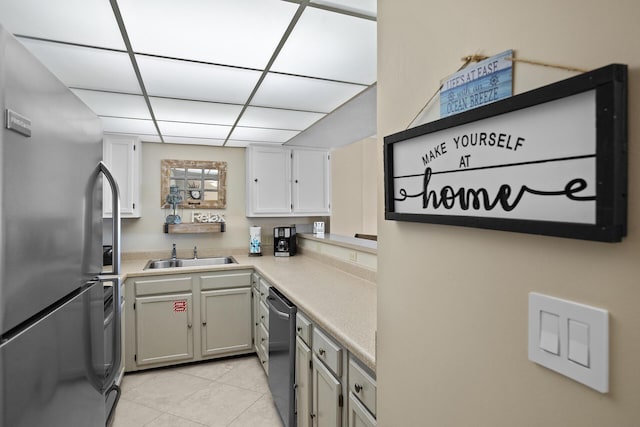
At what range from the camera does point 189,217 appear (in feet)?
12.5

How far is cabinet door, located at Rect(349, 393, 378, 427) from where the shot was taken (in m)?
1.22

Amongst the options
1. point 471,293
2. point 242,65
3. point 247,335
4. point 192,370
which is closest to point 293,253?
point 247,335

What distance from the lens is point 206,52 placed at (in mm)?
1640

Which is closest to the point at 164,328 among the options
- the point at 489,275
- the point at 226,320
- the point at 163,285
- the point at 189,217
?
the point at 163,285

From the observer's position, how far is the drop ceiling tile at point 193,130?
9.67ft

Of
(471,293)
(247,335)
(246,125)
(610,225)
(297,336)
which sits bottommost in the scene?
(247,335)

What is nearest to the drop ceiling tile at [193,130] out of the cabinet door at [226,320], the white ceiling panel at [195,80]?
the white ceiling panel at [195,80]

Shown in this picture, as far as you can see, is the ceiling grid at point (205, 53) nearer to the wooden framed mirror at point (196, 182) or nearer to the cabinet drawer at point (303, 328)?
the wooden framed mirror at point (196, 182)

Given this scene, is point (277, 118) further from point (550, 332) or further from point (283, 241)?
point (550, 332)

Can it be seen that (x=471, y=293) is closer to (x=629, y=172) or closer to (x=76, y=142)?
(x=629, y=172)

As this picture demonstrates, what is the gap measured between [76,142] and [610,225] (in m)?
1.30

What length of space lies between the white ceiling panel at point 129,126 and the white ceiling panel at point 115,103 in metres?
0.14

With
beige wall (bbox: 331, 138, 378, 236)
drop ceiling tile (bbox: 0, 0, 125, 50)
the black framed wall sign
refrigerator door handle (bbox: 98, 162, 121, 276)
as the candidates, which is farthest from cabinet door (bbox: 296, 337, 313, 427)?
beige wall (bbox: 331, 138, 378, 236)

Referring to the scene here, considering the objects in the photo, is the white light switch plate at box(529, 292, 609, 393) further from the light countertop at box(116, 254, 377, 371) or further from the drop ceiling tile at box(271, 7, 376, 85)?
the drop ceiling tile at box(271, 7, 376, 85)
